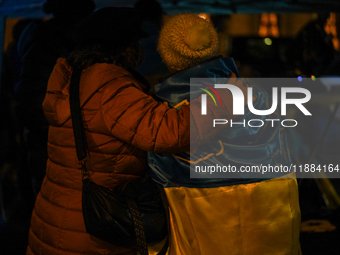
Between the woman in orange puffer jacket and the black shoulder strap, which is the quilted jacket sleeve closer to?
the woman in orange puffer jacket

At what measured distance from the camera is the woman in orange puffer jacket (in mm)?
1118

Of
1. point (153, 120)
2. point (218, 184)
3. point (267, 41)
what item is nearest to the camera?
point (153, 120)

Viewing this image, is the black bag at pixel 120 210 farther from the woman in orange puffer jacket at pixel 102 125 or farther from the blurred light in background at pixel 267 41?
the blurred light in background at pixel 267 41

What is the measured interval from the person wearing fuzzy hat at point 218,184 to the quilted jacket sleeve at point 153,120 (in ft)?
0.36

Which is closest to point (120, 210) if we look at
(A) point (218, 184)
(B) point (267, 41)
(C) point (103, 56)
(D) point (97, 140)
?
(D) point (97, 140)

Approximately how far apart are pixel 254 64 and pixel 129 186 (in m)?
2.59

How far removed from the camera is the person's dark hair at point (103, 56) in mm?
1265

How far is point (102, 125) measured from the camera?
3.96ft

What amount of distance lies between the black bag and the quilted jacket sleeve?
0.53 feet

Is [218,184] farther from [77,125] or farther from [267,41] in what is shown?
[267,41]

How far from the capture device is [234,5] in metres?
2.22

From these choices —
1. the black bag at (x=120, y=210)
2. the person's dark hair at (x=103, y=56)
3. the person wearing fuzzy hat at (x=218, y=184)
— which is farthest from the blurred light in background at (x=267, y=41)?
the black bag at (x=120, y=210)

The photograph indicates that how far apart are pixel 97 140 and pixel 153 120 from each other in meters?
0.28

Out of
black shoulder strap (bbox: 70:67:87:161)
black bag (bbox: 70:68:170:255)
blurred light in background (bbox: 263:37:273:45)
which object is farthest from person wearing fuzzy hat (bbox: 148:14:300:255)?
blurred light in background (bbox: 263:37:273:45)
